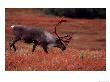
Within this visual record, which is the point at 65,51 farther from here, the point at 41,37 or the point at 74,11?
the point at 74,11

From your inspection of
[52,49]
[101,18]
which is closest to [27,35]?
[52,49]

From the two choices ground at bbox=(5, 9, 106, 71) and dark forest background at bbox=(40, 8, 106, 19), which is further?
dark forest background at bbox=(40, 8, 106, 19)

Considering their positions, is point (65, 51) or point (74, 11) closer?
point (65, 51)

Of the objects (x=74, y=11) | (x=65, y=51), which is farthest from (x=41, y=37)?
(x=74, y=11)

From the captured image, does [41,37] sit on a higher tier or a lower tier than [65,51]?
higher

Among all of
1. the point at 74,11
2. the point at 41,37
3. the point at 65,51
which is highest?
the point at 74,11

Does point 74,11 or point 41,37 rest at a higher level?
point 74,11

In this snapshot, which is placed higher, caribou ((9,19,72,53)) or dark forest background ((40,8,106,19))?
dark forest background ((40,8,106,19))

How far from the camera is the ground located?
39.2 feet

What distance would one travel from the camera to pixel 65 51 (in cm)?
1202

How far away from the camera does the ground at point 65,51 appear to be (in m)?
11.9

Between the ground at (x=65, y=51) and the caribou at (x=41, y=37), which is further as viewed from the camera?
the caribou at (x=41, y=37)

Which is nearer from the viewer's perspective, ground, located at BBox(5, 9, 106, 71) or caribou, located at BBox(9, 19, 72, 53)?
ground, located at BBox(5, 9, 106, 71)
